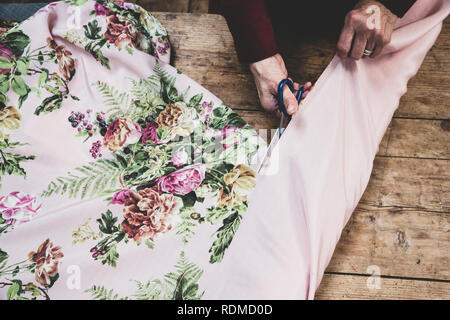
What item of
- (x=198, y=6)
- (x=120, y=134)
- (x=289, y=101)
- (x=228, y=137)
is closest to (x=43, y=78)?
(x=120, y=134)

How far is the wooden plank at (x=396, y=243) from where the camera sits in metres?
0.62

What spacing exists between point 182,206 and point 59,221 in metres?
0.22

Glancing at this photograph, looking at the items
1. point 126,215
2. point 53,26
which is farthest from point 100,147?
point 53,26

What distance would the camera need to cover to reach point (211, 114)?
668 millimetres


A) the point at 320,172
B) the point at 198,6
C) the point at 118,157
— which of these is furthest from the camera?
the point at 198,6

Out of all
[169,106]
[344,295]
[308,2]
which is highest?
[308,2]

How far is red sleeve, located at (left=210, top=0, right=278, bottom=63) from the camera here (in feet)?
2.00

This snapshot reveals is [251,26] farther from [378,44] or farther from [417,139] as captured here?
[417,139]

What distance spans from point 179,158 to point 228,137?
0.36ft

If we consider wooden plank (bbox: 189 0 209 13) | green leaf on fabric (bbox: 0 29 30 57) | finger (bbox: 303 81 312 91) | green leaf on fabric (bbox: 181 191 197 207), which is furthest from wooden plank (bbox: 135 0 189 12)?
green leaf on fabric (bbox: 181 191 197 207)

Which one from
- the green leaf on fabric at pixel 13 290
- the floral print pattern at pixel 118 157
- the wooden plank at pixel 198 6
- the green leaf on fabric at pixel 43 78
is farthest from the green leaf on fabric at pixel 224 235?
the wooden plank at pixel 198 6

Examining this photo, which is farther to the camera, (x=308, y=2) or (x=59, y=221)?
(x=308, y=2)

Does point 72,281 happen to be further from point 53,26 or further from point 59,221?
point 53,26

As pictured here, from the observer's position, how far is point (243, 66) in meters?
0.80
